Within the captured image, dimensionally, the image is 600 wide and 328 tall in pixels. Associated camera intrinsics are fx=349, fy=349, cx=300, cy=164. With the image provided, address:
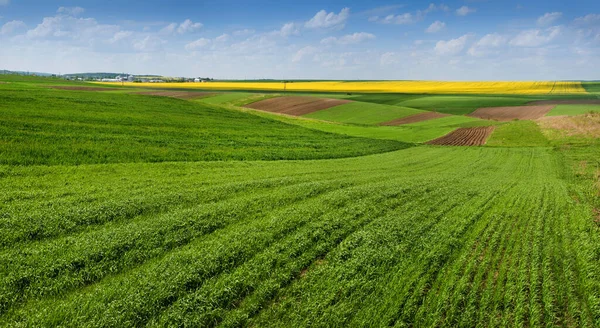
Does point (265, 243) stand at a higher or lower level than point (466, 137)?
higher

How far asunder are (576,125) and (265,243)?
2586 inches

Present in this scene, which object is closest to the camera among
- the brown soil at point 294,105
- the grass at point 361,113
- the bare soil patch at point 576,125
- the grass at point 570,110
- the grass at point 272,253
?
the grass at point 272,253

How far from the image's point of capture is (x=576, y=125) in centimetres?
5716

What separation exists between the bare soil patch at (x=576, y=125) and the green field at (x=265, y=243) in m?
36.3

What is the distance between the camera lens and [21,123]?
23.0m

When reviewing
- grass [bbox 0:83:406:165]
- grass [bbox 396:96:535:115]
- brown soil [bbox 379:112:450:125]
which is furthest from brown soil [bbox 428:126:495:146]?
grass [bbox 396:96:535:115]

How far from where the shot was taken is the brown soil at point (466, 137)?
168 ft

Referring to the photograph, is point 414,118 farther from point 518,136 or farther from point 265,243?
point 265,243

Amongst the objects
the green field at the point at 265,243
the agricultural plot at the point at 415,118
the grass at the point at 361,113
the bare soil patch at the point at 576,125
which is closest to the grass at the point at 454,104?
the agricultural plot at the point at 415,118

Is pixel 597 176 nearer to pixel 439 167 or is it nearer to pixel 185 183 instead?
pixel 439 167

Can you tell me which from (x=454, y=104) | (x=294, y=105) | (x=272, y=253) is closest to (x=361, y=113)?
(x=294, y=105)

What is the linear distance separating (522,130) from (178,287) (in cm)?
6589

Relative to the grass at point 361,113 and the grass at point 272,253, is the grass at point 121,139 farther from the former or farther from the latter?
the grass at point 361,113

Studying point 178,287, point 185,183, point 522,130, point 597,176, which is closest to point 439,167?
point 597,176
